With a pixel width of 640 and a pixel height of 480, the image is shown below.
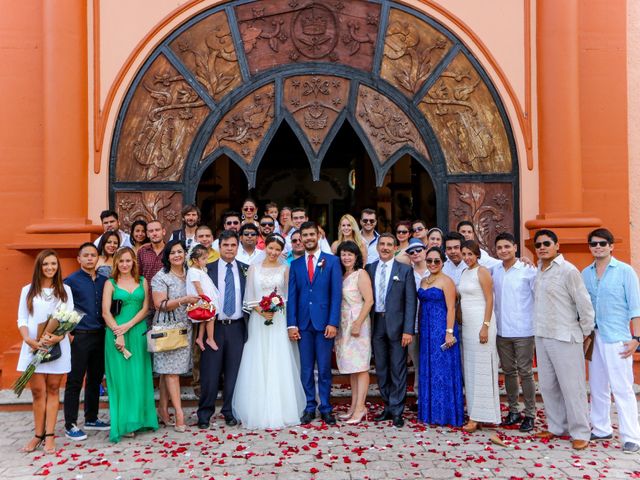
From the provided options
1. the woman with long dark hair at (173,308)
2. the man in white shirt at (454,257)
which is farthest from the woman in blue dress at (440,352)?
the woman with long dark hair at (173,308)

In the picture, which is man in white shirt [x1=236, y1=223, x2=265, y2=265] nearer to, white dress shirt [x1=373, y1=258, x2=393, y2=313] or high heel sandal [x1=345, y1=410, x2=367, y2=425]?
white dress shirt [x1=373, y1=258, x2=393, y2=313]

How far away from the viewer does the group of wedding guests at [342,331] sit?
5.75 metres

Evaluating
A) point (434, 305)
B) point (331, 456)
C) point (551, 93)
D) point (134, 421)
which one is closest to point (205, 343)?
point (134, 421)

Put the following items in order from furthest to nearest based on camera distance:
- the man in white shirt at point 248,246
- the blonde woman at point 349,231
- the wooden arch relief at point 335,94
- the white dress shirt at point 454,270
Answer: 1. the wooden arch relief at point 335,94
2. the blonde woman at point 349,231
3. the man in white shirt at point 248,246
4. the white dress shirt at point 454,270

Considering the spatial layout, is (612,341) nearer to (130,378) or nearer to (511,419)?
(511,419)

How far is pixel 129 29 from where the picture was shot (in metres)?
8.57

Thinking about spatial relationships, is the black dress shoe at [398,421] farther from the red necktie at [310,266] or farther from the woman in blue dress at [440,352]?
the red necktie at [310,266]

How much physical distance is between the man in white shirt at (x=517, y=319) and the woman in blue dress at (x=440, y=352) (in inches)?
18.3

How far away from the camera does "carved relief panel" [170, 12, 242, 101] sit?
8.66 metres

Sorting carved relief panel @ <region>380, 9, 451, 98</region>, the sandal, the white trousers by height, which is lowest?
the sandal

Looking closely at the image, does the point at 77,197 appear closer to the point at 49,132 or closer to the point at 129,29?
the point at 49,132

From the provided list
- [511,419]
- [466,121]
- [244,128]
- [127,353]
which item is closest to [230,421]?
[127,353]

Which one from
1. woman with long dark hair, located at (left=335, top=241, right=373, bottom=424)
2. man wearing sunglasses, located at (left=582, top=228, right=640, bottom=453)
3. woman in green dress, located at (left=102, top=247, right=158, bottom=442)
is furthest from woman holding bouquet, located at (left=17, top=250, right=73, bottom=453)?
man wearing sunglasses, located at (left=582, top=228, right=640, bottom=453)

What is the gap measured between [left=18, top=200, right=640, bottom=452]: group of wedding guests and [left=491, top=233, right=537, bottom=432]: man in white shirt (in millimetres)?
13
